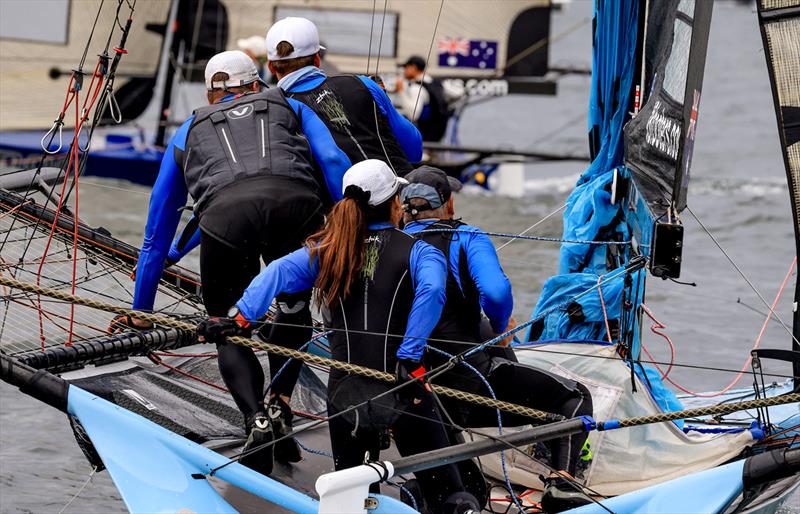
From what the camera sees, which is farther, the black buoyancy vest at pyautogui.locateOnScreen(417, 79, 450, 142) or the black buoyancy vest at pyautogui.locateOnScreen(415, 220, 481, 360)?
the black buoyancy vest at pyautogui.locateOnScreen(417, 79, 450, 142)

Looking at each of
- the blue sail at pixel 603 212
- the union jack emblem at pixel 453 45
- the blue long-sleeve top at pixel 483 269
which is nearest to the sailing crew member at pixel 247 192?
the blue long-sleeve top at pixel 483 269

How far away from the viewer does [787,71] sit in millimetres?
3758

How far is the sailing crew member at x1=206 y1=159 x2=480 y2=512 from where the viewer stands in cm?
327

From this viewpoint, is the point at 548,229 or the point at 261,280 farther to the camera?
the point at 548,229

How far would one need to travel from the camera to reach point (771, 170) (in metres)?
16.5

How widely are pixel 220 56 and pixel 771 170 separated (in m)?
13.6

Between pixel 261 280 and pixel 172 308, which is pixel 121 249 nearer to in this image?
pixel 172 308

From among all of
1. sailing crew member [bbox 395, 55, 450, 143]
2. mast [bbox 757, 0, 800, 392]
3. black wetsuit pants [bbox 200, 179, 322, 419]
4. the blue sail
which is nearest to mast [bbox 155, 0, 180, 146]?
sailing crew member [bbox 395, 55, 450, 143]

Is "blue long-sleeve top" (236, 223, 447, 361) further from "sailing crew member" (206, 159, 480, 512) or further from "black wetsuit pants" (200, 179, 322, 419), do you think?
→ "black wetsuit pants" (200, 179, 322, 419)

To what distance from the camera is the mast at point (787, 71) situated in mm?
3729

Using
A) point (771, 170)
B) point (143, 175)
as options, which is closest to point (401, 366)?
point (143, 175)

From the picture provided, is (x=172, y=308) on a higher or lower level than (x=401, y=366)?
lower

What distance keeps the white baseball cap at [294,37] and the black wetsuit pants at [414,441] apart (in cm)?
130

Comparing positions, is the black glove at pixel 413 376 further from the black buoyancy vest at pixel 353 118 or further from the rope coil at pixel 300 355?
the black buoyancy vest at pixel 353 118
